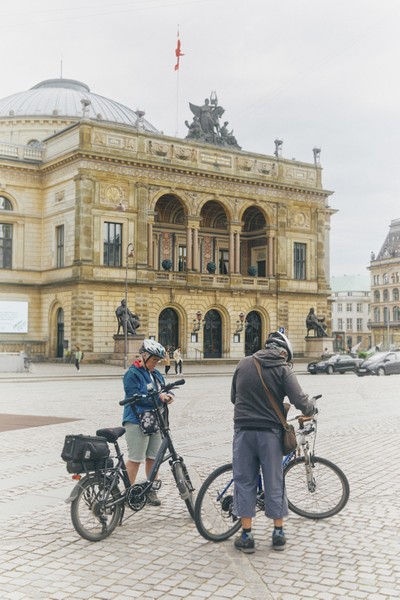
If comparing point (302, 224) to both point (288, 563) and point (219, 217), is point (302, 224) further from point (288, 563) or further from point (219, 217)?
point (288, 563)

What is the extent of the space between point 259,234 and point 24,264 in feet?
65.4

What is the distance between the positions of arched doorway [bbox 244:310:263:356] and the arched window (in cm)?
2049

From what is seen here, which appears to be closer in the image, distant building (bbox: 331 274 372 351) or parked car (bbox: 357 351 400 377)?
parked car (bbox: 357 351 400 377)

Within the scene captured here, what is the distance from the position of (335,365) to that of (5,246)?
2579 cm

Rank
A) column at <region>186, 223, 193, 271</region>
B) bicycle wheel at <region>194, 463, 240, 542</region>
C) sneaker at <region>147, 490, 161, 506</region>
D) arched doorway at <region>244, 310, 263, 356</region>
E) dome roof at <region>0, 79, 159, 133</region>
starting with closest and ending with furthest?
bicycle wheel at <region>194, 463, 240, 542</region>, sneaker at <region>147, 490, 161, 506</region>, column at <region>186, 223, 193, 271</region>, arched doorway at <region>244, 310, 263, 356</region>, dome roof at <region>0, 79, 159, 133</region>

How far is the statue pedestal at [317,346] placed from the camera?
58.6 metres

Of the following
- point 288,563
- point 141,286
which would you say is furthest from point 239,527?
point 141,286

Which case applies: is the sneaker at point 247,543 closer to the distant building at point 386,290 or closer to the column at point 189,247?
the column at point 189,247

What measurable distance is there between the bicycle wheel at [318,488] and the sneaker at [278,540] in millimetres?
1177

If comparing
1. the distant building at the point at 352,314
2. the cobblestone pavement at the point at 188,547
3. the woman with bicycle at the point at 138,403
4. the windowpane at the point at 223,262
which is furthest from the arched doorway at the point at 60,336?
the distant building at the point at 352,314

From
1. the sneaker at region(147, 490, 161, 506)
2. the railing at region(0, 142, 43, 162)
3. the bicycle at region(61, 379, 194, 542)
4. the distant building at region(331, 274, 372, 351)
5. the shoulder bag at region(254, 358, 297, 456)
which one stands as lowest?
the sneaker at region(147, 490, 161, 506)

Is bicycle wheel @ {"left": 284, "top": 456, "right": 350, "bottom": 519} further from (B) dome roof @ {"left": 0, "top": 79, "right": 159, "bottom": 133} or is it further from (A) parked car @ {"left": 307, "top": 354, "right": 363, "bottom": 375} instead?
(B) dome roof @ {"left": 0, "top": 79, "right": 159, "bottom": 133}

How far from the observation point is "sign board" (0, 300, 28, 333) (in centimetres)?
5228

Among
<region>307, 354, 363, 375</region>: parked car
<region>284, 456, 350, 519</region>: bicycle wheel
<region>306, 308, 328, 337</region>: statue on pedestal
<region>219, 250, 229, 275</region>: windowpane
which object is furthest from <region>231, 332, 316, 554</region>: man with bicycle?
<region>219, 250, 229, 275</region>: windowpane
